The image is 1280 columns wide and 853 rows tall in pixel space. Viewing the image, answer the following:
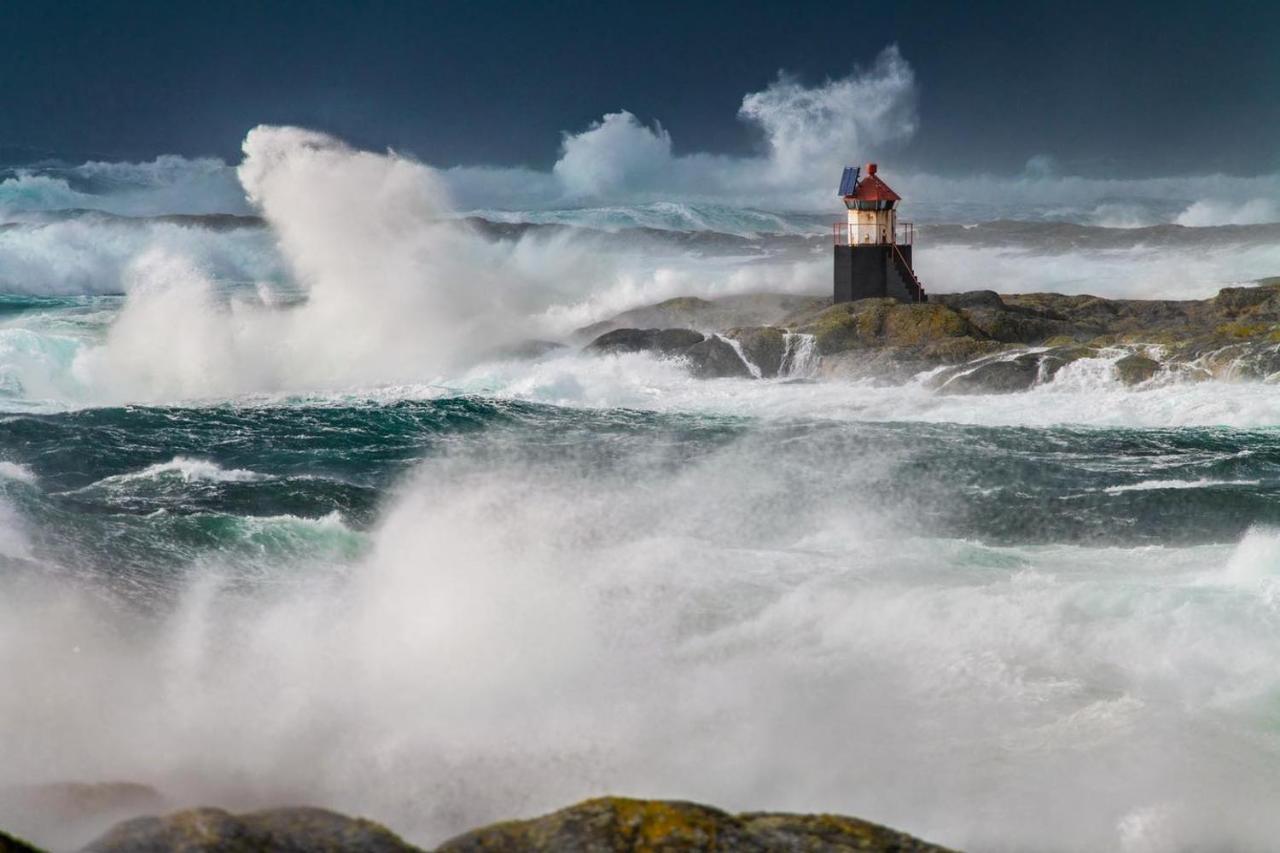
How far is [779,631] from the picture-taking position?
1341 centimetres

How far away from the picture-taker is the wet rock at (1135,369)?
2869 centimetres

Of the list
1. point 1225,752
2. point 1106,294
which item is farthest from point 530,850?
point 1106,294

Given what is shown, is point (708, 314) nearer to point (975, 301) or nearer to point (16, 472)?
point (975, 301)

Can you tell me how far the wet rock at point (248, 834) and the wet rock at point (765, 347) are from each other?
1138 inches

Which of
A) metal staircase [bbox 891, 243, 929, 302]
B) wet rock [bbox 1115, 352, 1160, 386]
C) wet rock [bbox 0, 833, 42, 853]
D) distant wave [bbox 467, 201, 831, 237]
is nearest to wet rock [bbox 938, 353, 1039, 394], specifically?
wet rock [bbox 1115, 352, 1160, 386]

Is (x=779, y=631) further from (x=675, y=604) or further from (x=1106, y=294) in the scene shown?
(x=1106, y=294)

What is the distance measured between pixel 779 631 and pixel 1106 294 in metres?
52.5

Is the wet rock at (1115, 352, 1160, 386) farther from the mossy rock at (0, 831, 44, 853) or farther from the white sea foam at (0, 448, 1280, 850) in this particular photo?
the mossy rock at (0, 831, 44, 853)

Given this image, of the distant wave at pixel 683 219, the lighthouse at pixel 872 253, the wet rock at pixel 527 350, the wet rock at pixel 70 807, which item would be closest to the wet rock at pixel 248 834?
the wet rock at pixel 70 807

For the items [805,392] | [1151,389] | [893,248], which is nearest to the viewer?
[1151,389]

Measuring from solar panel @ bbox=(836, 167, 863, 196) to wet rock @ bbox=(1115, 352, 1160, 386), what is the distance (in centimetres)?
1321

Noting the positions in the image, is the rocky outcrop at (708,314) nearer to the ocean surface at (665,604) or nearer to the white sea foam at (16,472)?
the ocean surface at (665,604)

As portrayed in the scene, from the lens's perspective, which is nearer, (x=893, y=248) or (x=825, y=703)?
(x=825, y=703)

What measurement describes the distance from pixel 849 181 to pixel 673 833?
37.1m
